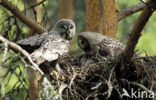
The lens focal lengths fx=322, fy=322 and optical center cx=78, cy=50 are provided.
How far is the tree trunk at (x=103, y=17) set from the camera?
6.09 m

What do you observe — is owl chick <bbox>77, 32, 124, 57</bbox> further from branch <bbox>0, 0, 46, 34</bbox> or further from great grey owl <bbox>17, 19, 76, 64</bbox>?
branch <bbox>0, 0, 46, 34</bbox>

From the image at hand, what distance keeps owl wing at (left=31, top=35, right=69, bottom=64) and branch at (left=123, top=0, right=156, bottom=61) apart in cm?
102

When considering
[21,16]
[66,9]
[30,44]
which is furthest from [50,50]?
[66,9]

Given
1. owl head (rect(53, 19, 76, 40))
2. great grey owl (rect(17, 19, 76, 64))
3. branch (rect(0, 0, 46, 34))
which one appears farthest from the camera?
owl head (rect(53, 19, 76, 40))

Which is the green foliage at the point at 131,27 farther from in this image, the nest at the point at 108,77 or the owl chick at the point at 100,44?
the nest at the point at 108,77

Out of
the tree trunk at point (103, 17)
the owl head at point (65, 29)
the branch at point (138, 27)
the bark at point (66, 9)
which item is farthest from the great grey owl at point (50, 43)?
the bark at point (66, 9)

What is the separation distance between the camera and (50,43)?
4980mm

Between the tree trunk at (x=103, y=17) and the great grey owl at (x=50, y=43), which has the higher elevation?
the tree trunk at (x=103, y=17)

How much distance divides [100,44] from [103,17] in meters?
0.53

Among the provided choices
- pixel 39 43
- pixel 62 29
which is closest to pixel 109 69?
pixel 39 43

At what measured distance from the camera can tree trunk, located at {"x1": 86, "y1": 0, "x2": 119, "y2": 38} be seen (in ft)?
20.0

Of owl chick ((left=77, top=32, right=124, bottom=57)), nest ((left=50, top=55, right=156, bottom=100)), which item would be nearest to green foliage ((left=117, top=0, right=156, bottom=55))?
owl chick ((left=77, top=32, right=124, bottom=57))

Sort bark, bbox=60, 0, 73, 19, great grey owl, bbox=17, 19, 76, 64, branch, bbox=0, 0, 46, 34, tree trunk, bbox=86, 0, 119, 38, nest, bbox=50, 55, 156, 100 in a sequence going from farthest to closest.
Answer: bark, bbox=60, 0, 73, 19 → tree trunk, bbox=86, 0, 119, 38 → branch, bbox=0, 0, 46, 34 → nest, bbox=50, 55, 156, 100 → great grey owl, bbox=17, 19, 76, 64

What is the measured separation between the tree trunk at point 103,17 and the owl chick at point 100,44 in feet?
1.00
